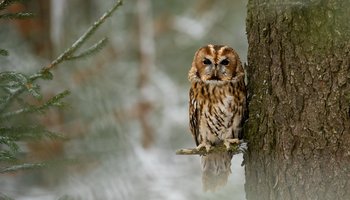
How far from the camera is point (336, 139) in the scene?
10.2 ft

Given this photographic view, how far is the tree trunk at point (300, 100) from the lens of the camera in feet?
10.1

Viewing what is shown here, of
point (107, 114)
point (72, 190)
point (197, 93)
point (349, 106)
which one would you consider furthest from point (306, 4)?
point (107, 114)

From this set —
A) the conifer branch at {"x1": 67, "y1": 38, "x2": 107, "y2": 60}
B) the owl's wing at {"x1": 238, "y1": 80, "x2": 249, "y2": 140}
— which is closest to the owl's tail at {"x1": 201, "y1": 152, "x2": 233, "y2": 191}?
the owl's wing at {"x1": 238, "y1": 80, "x2": 249, "y2": 140}

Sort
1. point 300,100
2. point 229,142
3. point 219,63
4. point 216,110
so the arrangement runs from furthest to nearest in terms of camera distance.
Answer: point 216,110 → point 219,63 → point 229,142 → point 300,100

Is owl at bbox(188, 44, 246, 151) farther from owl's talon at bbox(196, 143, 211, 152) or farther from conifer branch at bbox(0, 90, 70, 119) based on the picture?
conifer branch at bbox(0, 90, 70, 119)

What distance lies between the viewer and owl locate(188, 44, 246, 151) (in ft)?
12.7

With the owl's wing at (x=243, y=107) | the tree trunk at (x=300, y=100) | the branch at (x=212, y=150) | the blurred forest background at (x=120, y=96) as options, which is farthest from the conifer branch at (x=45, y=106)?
the owl's wing at (x=243, y=107)

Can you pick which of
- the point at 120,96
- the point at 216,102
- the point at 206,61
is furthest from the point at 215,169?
the point at 120,96

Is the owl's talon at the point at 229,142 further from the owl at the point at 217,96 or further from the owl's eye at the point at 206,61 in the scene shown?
the owl's eye at the point at 206,61

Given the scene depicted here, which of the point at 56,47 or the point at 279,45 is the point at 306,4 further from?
the point at 56,47

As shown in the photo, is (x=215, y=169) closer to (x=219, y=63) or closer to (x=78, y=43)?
(x=219, y=63)

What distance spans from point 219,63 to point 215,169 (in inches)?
26.0

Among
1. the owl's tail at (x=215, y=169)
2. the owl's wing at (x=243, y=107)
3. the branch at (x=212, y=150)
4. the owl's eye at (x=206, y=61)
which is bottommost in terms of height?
the owl's tail at (x=215, y=169)

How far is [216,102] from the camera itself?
403 cm
